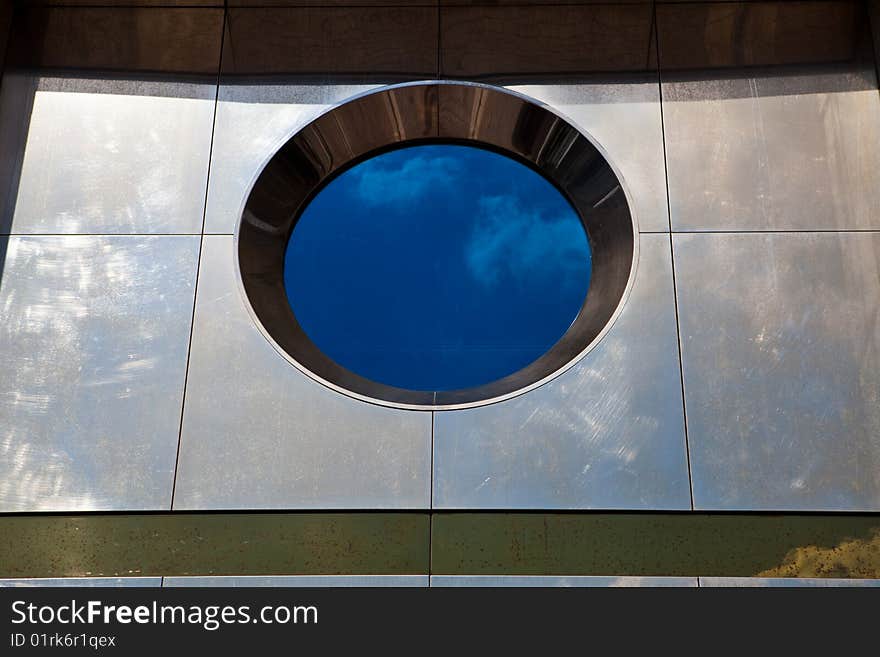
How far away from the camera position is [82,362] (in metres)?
4.68

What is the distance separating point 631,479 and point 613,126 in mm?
2046

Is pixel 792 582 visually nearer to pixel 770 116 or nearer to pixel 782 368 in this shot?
pixel 782 368

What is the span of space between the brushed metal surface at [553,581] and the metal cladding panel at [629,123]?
1862mm

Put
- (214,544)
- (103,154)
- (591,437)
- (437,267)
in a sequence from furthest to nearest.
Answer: (437,267)
(103,154)
(591,437)
(214,544)

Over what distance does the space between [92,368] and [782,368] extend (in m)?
3.57

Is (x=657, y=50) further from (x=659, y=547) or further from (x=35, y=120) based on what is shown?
(x=35, y=120)

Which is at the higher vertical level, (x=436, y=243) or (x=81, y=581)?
(x=436, y=243)

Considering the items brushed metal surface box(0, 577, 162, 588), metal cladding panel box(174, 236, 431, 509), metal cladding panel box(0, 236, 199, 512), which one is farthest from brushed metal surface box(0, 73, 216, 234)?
brushed metal surface box(0, 577, 162, 588)

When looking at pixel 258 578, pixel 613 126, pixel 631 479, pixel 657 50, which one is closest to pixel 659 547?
pixel 631 479

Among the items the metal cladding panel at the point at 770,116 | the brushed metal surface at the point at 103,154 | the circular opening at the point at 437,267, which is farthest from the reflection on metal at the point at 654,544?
the brushed metal surface at the point at 103,154

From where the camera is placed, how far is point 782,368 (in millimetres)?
4621

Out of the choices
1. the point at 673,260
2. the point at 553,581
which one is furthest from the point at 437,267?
the point at 553,581

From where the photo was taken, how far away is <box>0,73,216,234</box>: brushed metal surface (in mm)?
4977

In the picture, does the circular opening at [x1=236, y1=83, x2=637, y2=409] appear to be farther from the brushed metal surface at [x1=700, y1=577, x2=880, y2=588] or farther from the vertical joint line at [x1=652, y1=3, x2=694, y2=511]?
the brushed metal surface at [x1=700, y1=577, x2=880, y2=588]
